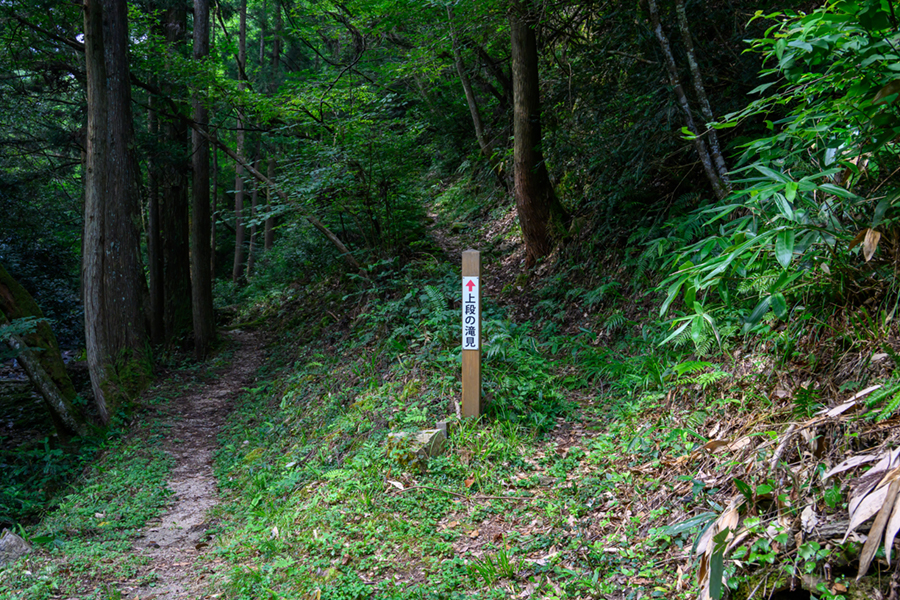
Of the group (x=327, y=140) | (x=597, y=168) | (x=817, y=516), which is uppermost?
(x=327, y=140)

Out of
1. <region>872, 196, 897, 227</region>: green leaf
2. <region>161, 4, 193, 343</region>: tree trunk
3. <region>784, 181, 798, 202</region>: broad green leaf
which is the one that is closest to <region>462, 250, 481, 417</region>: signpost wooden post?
<region>784, 181, 798, 202</region>: broad green leaf

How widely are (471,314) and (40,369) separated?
700cm

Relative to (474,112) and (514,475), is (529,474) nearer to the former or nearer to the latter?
(514,475)

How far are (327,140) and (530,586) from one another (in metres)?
8.76

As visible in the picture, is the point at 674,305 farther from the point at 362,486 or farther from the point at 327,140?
the point at 327,140

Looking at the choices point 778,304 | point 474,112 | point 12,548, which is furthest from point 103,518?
point 474,112

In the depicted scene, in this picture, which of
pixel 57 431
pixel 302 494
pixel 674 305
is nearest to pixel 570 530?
pixel 302 494

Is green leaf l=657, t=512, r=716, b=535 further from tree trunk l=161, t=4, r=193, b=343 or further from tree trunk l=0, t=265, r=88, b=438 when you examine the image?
tree trunk l=161, t=4, r=193, b=343

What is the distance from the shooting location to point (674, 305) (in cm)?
613

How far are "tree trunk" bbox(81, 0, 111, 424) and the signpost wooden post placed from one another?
6505mm

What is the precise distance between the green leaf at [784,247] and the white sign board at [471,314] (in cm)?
290

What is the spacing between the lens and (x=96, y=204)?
8680 mm

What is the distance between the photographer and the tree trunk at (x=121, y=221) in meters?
8.79

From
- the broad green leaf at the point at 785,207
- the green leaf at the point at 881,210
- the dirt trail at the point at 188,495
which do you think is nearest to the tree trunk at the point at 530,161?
the dirt trail at the point at 188,495
